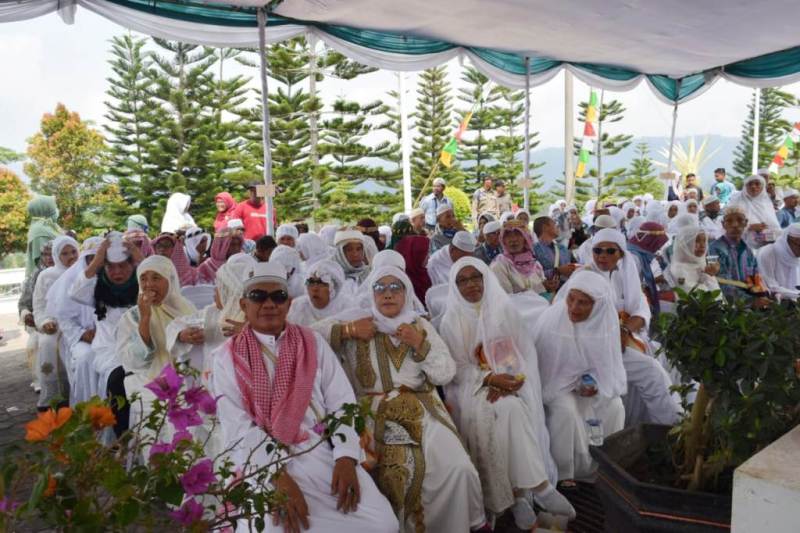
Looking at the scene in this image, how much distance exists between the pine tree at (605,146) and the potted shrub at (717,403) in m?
22.6

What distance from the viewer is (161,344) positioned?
301 centimetres

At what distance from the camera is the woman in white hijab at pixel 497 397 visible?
2572mm

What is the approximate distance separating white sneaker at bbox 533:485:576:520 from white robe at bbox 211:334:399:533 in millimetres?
839

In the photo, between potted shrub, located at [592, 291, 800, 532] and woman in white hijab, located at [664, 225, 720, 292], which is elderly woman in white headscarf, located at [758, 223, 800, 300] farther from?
potted shrub, located at [592, 291, 800, 532]

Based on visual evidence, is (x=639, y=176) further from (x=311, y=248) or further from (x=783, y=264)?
(x=311, y=248)

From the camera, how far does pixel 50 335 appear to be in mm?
4367

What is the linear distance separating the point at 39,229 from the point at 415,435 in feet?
16.5

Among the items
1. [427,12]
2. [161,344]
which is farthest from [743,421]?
[427,12]

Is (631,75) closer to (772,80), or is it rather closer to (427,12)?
(772,80)

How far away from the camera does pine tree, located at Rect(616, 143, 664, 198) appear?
79.7 feet

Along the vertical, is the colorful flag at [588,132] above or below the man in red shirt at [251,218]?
above

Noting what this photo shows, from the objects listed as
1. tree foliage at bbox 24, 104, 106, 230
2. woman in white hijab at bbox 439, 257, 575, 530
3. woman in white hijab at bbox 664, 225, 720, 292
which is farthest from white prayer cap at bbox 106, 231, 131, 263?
tree foliage at bbox 24, 104, 106, 230

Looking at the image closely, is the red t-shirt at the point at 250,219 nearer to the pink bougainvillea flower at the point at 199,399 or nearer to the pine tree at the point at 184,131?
the pink bougainvillea flower at the point at 199,399

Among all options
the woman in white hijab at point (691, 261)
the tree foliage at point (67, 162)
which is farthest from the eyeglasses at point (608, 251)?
the tree foliage at point (67, 162)
